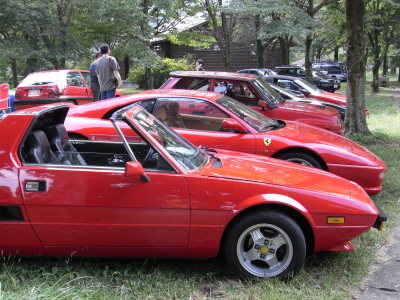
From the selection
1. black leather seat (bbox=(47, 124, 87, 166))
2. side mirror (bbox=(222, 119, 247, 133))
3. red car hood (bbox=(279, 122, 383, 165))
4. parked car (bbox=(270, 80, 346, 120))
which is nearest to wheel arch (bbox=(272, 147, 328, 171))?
red car hood (bbox=(279, 122, 383, 165))

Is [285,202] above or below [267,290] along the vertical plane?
above

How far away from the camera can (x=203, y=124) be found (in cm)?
542

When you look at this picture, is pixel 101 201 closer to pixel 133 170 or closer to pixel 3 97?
pixel 133 170

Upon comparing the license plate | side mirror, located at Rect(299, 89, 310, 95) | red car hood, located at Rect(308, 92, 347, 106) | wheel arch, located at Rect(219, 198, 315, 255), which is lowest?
wheel arch, located at Rect(219, 198, 315, 255)

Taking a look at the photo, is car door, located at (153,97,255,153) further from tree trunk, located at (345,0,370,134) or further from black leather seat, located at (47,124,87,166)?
tree trunk, located at (345,0,370,134)

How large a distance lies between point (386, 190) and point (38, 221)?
4472 mm

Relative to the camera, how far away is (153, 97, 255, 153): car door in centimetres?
515

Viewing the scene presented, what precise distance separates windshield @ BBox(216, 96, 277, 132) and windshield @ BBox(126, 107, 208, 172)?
1.52 m

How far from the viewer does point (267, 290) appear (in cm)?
310

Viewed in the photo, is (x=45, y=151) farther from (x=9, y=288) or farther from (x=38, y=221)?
(x=9, y=288)

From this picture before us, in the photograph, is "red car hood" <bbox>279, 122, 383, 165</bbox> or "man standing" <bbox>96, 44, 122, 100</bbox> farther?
"man standing" <bbox>96, 44, 122, 100</bbox>

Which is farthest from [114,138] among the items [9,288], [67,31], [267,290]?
[67,31]

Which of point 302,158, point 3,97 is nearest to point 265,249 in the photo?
point 302,158

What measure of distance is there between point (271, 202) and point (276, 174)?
0.42m
